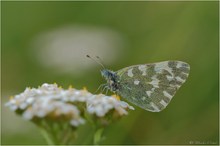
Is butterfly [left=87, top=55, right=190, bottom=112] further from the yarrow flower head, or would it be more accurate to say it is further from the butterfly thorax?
the yarrow flower head

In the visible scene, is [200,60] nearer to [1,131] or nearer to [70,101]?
[1,131]

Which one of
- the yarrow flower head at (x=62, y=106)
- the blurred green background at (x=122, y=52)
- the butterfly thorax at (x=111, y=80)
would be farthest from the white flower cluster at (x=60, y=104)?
the blurred green background at (x=122, y=52)

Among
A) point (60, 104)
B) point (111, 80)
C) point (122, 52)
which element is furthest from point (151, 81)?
point (122, 52)

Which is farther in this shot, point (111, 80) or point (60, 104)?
point (111, 80)

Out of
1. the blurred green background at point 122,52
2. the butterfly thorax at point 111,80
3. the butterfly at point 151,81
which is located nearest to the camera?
the butterfly thorax at point 111,80

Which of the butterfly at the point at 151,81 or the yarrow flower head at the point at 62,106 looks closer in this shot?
the yarrow flower head at the point at 62,106

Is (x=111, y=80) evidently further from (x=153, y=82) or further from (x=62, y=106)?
(x=62, y=106)

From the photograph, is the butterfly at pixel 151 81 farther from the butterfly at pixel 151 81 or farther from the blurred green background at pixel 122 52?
the blurred green background at pixel 122 52

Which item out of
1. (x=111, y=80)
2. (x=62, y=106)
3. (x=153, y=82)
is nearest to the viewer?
(x=62, y=106)
